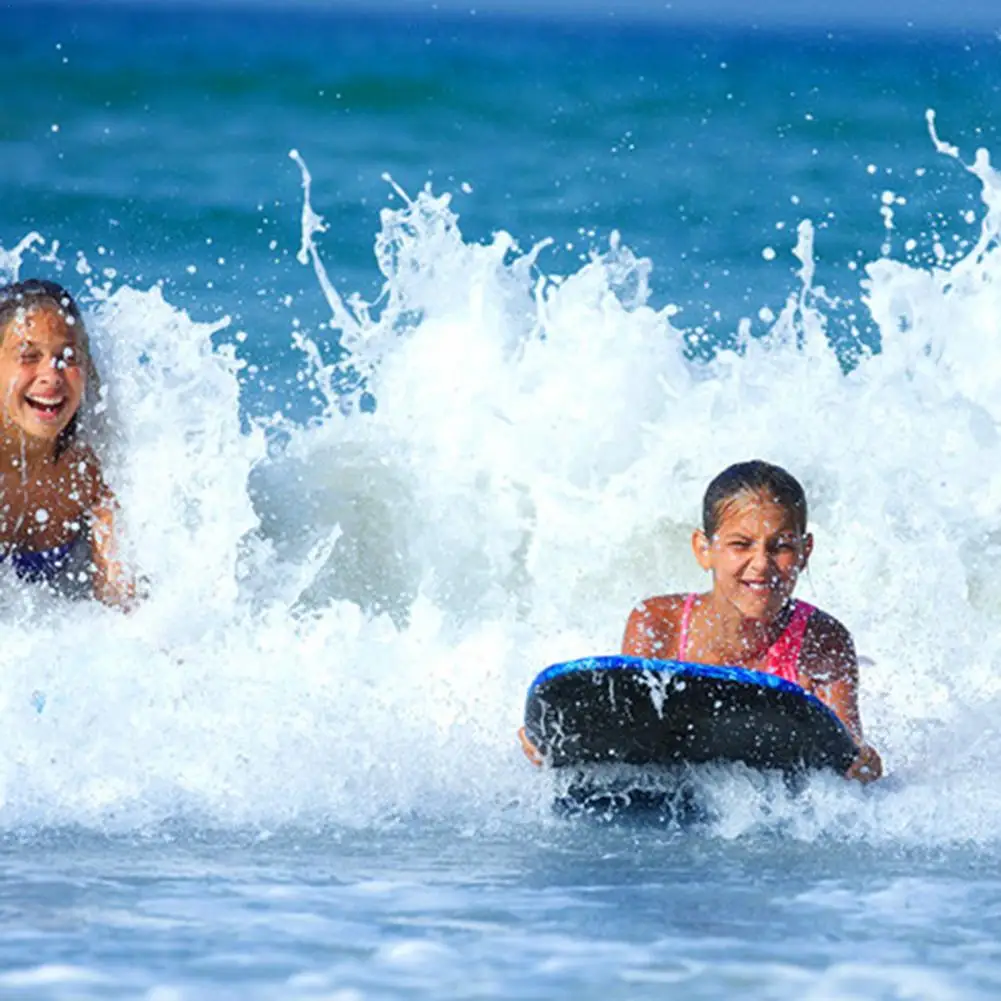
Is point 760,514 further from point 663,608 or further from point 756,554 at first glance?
point 663,608

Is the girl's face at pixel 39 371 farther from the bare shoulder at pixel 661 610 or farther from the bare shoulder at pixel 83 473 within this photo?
the bare shoulder at pixel 661 610

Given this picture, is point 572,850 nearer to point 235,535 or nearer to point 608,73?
point 235,535

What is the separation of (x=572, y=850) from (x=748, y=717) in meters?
0.46

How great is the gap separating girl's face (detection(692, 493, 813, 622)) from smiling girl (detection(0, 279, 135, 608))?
179 cm

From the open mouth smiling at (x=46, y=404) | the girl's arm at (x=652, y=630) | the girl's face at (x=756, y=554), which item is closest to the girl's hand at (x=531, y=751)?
the girl's arm at (x=652, y=630)

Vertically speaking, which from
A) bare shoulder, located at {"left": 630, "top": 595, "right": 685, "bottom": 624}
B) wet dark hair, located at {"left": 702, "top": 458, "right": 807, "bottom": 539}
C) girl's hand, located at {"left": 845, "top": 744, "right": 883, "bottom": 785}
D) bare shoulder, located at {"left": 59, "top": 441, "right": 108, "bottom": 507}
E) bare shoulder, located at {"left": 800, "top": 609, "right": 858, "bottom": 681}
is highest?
bare shoulder, located at {"left": 59, "top": 441, "right": 108, "bottom": 507}

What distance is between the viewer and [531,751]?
4984 millimetres

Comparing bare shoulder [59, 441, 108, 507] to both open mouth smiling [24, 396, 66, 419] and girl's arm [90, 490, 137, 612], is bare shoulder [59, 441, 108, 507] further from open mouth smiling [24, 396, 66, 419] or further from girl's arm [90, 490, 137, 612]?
open mouth smiling [24, 396, 66, 419]

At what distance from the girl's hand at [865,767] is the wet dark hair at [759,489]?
51cm

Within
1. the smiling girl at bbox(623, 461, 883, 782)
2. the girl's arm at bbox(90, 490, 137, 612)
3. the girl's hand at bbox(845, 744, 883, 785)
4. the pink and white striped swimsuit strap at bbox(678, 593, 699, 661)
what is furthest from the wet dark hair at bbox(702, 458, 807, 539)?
the girl's arm at bbox(90, 490, 137, 612)

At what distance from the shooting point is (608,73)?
1912 cm

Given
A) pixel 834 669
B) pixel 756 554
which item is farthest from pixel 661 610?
pixel 834 669

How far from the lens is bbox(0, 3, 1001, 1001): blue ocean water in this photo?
407 cm

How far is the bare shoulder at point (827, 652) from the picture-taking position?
5137 millimetres
